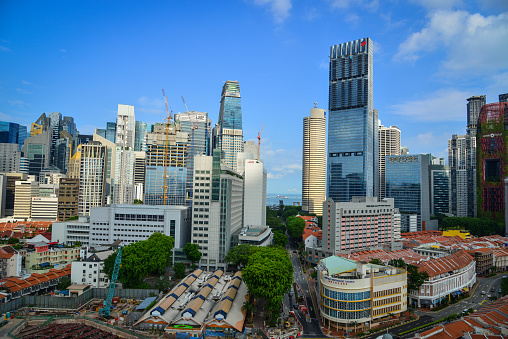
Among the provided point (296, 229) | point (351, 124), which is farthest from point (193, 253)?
point (351, 124)

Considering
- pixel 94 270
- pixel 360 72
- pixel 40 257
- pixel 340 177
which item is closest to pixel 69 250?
pixel 40 257

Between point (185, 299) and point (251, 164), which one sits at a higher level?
point (251, 164)

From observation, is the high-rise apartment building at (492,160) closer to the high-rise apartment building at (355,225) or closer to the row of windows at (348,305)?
the high-rise apartment building at (355,225)

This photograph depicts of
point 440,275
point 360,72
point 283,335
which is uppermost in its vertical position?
point 360,72

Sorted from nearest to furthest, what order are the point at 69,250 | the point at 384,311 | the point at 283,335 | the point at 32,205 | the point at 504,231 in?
1. the point at 283,335
2. the point at 384,311
3. the point at 69,250
4. the point at 504,231
5. the point at 32,205

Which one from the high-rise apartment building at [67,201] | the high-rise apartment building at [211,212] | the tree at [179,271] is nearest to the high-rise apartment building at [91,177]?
the high-rise apartment building at [67,201]

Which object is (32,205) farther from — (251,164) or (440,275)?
(440,275)

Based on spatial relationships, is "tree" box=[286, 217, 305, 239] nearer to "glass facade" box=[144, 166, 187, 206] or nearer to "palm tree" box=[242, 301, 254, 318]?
"glass facade" box=[144, 166, 187, 206]

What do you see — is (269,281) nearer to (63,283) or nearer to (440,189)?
(63,283)
